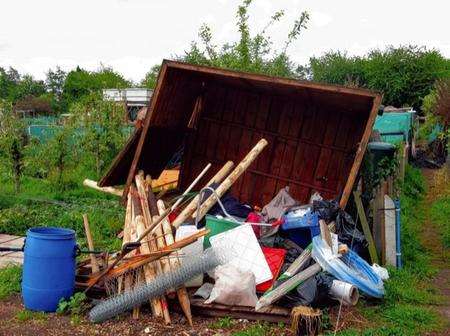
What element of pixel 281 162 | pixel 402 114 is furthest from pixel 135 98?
pixel 281 162

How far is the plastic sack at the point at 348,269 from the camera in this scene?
6.45 meters

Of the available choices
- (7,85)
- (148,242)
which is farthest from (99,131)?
(7,85)

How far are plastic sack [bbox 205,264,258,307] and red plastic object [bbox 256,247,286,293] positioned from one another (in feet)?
1.26

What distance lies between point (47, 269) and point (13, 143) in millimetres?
7584

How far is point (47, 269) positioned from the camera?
5969 millimetres

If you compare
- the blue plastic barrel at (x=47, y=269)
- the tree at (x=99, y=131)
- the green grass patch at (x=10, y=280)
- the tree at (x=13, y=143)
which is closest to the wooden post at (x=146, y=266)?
the blue plastic barrel at (x=47, y=269)

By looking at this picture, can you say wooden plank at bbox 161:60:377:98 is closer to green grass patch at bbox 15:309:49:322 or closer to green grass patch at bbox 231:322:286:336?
green grass patch at bbox 231:322:286:336

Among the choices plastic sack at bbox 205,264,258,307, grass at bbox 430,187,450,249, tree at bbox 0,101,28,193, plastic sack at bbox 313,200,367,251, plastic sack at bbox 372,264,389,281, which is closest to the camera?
plastic sack at bbox 205,264,258,307

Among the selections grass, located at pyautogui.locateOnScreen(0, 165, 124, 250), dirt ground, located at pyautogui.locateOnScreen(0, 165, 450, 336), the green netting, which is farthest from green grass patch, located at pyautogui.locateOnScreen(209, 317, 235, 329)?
the green netting

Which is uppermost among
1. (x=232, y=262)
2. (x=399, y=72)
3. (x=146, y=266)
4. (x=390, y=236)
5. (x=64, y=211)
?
(x=399, y=72)

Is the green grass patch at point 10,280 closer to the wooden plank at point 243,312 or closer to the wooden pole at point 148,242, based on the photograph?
the wooden pole at point 148,242

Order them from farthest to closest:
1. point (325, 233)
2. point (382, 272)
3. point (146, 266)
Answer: point (382, 272), point (325, 233), point (146, 266)

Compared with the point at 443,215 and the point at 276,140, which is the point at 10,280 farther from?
the point at 443,215

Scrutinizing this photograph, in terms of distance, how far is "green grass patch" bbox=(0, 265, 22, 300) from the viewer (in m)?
6.66
